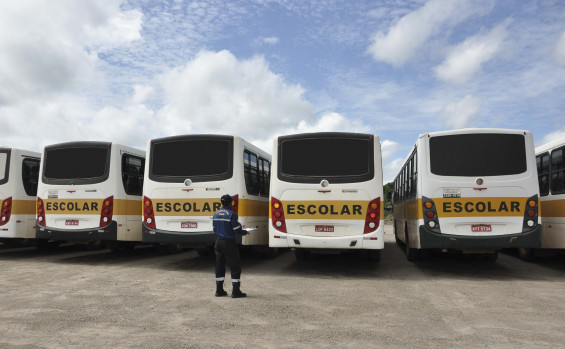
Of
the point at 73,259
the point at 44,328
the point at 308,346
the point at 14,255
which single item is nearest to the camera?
the point at 308,346

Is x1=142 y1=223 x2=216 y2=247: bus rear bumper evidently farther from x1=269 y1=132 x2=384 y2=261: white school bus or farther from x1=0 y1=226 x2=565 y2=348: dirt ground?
x1=269 y1=132 x2=384 y2=261: white school bus

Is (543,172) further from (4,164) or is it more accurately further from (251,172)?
(4,164)

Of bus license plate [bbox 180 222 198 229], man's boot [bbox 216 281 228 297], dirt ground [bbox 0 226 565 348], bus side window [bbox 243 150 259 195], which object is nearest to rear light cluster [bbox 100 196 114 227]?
dirt ground [bbox 0 226 565 348]

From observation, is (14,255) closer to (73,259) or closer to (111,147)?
(73,259)

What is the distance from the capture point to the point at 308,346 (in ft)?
16.9

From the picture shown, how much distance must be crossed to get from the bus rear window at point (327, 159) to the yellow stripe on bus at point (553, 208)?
4.02 meters

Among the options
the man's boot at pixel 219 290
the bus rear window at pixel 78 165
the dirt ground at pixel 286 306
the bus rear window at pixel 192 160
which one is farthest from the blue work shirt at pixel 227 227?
the bus rear window at pixel 78 165

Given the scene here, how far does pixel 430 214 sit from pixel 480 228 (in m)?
0.98

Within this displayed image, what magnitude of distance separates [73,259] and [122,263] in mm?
1767

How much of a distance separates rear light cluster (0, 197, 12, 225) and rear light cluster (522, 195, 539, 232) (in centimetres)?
1186

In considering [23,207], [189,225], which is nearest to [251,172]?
[189,225]

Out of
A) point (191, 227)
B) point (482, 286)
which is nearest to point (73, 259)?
point (191, 227)

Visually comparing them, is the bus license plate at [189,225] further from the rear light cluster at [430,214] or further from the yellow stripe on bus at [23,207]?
the yellow stripe on bus at [23,207]

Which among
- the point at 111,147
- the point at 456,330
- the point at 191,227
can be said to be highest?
the point at 111,147
